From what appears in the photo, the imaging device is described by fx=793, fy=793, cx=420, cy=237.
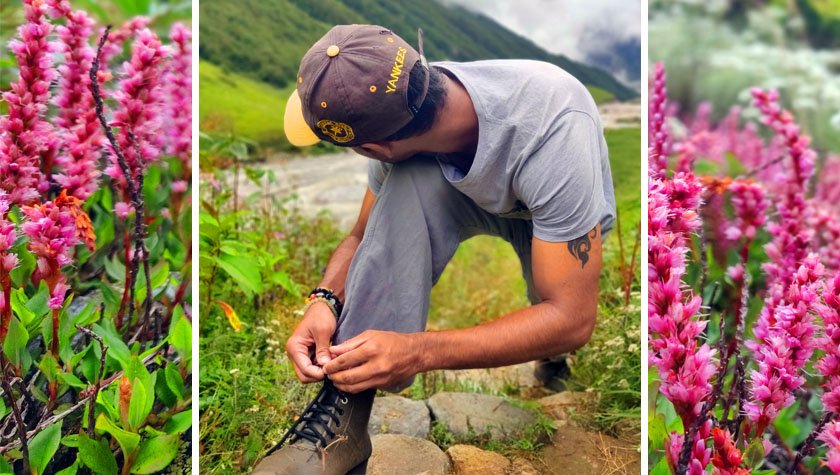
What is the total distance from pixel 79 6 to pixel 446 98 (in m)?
1.05

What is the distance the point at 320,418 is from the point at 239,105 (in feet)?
4.38

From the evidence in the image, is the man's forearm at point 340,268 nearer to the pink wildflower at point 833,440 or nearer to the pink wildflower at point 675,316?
the pink wildflower at point 675,316

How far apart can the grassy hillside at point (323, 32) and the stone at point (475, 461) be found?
1058mm

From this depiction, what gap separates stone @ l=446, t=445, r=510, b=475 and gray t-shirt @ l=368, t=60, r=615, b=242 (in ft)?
2.06

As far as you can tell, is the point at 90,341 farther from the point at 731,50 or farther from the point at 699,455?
the point at 731,50

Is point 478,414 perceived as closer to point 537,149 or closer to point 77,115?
point 537,149

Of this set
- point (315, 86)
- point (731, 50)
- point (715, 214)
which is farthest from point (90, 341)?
point (731, 50)

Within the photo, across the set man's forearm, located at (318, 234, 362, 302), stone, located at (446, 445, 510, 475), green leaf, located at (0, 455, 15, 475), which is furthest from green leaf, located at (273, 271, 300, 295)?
green leaf, located at (0, 455, 15, 475)

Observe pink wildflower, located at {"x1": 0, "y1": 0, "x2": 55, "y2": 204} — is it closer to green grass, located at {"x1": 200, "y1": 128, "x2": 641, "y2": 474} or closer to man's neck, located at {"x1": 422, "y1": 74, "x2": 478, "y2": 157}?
green grass, located at {"x1": 200, "y1": 128, "x2": 641, "y2": 474}

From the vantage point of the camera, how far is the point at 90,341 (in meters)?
1.76

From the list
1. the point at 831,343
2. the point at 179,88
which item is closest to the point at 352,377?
the point at 179,88

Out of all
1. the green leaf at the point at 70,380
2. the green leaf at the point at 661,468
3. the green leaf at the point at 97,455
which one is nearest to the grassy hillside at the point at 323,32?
the green leaf at the point at 661,468

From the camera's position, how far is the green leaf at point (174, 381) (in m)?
1.73

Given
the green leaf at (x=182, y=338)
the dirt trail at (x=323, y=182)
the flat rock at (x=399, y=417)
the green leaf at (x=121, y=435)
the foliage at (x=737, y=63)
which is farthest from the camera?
the dirt trail at (x=323, y=182)
